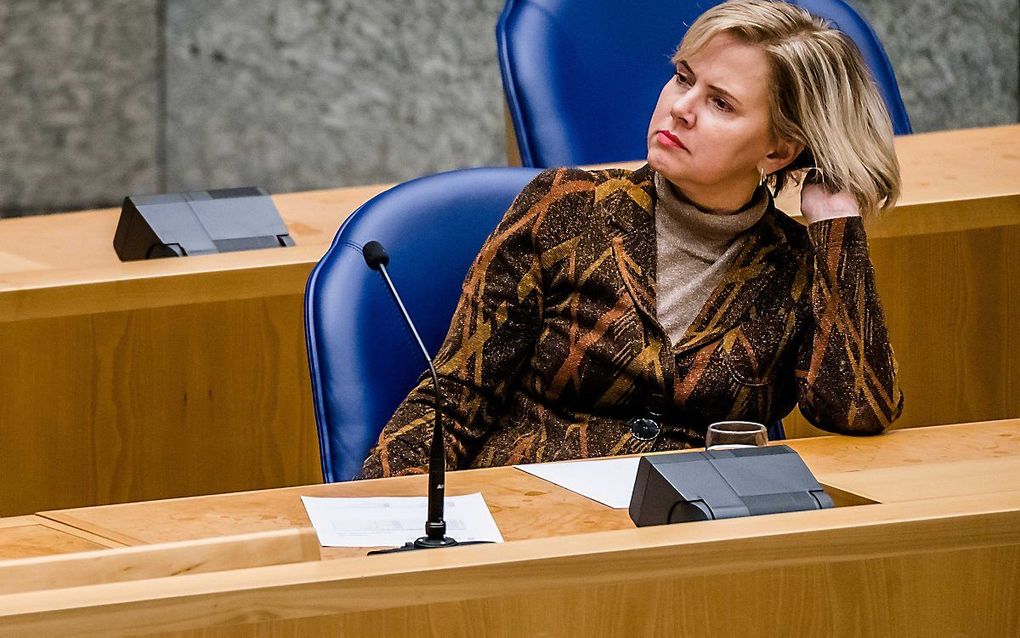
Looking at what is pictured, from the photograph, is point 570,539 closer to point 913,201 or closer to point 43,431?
point 43,431

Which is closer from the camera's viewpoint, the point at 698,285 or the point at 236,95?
the point at 698,285

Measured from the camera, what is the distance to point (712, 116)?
1545mm

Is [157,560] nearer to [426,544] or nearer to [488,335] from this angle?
[426,544]

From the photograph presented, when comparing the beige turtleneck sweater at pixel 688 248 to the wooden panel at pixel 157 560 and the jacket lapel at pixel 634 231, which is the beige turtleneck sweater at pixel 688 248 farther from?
the wooden panel at pixel 157 560

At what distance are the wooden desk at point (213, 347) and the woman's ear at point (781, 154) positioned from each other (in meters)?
0.49

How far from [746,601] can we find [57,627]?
0.40 metres

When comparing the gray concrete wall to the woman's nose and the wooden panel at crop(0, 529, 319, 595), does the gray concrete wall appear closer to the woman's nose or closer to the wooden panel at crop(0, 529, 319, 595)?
the woman's nose

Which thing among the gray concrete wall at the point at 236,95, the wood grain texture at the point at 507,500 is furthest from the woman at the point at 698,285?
the gray concrete wall at the point at 236,95

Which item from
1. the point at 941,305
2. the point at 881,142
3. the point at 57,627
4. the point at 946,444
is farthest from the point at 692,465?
the point at 941,305

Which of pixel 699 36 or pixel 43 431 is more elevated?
pixel 699 36

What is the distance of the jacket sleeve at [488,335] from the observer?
153 centimetres

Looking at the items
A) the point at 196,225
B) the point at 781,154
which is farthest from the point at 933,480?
the point at 196,225

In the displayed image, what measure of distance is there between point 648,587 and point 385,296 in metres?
0.67

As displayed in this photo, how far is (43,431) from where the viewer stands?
186 centimetres
